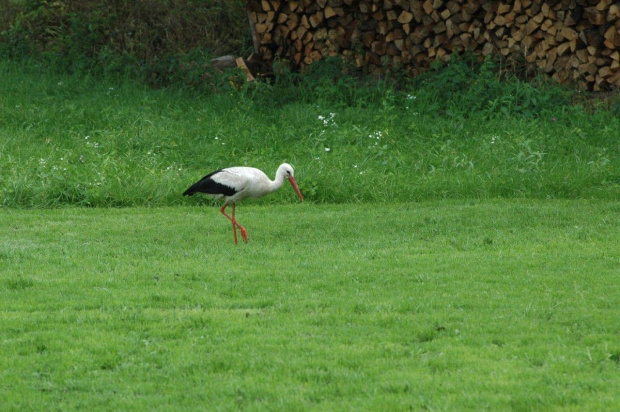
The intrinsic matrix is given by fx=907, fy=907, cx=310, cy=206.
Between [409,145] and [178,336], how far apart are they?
8.06 m

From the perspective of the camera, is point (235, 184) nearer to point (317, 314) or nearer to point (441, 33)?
point (317, 314)

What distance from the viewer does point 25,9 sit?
19.8m

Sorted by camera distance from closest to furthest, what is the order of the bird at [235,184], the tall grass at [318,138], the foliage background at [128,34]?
1. the bird at [235,184]
2. the tall grass at [318,138]
3. the foliage background at [128,34]

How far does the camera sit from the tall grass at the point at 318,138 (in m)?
11.8

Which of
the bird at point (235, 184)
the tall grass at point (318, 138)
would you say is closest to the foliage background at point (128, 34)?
the tall grass at point (318, 138)

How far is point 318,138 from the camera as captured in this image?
A: 45.3 ft

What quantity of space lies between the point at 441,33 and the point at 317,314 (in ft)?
33.1

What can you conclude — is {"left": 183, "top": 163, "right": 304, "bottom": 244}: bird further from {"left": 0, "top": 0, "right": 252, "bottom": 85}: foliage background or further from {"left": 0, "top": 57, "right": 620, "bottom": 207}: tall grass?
{"left": 0, "top": 0, "right": 252, "bottom": 85}: foliage background

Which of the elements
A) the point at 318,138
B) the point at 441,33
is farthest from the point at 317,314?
the point at 441,33

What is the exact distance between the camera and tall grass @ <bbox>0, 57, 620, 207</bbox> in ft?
38.8

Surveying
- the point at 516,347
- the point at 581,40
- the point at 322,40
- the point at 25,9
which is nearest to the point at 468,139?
the point at 581,40

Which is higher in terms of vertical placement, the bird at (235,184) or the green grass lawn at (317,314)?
the bird at (235,184)

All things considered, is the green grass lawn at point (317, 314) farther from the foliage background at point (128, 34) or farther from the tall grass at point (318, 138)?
the foliage background at point (128, 34)

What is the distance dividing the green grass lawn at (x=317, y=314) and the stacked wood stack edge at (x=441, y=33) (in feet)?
15.8
